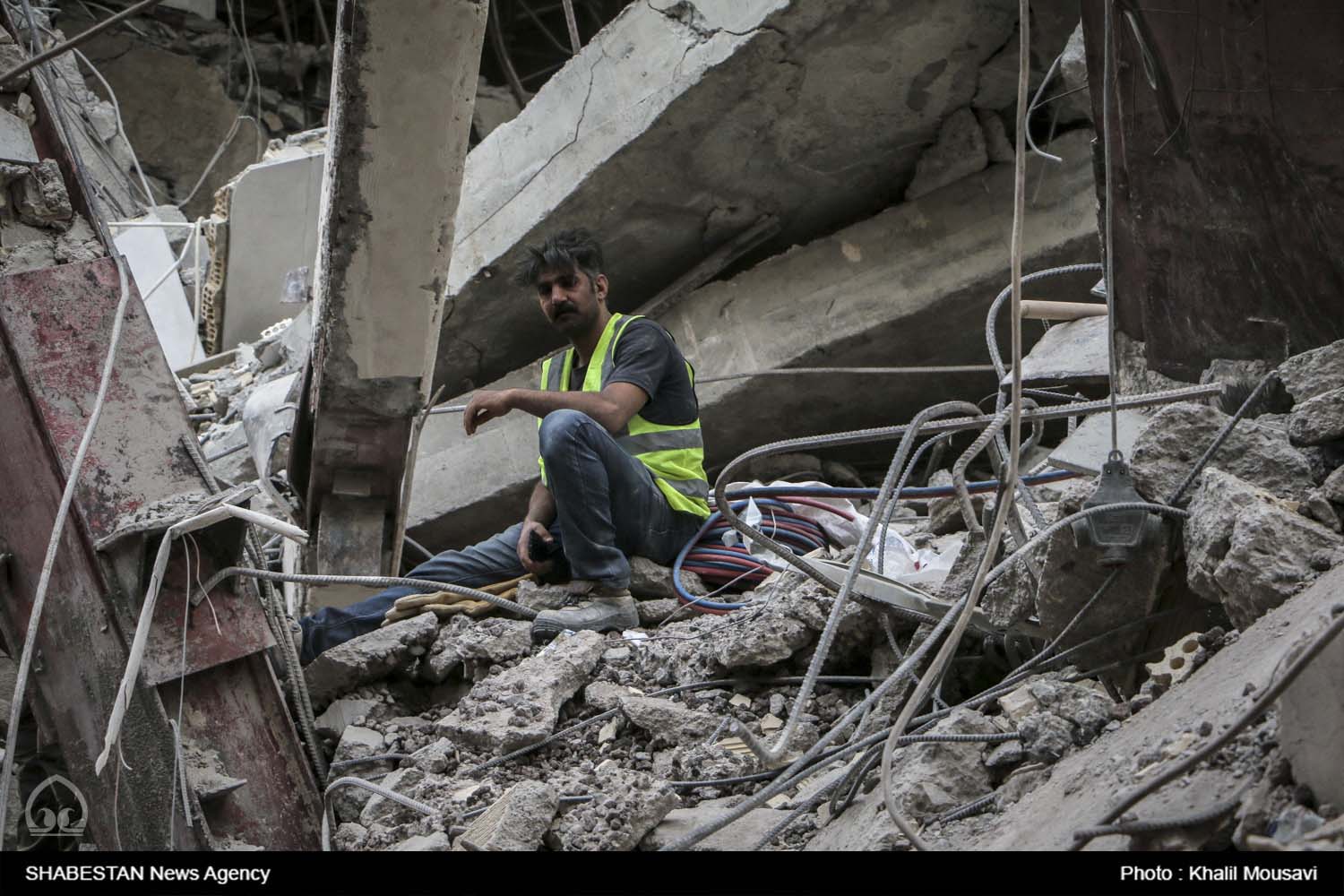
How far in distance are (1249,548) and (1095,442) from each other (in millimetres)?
1039

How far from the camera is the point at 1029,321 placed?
6129 millimetres

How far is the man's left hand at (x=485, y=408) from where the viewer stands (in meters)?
4.17

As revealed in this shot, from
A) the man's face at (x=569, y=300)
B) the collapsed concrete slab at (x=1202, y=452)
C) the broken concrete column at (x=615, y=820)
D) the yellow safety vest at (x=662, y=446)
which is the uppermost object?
the man's face at (x=569, y=300)

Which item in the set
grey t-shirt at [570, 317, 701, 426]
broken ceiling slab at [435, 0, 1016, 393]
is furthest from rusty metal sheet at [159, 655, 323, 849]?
broken ceiling slab at [435, 0, 1016, 393]

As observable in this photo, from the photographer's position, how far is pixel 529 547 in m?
4.61

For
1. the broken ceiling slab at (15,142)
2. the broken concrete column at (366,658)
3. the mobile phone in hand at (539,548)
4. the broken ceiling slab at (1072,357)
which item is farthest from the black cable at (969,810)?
the broken ceiling slab at (15,142)

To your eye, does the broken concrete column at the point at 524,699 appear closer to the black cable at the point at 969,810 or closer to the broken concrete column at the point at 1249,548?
the black cable at the point at 969,810

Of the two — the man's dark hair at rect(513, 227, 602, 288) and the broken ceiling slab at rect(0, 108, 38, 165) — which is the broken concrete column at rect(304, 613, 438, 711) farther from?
the broken ceiling slab at rect(0, 108, 38, 165)

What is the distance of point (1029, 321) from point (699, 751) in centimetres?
347

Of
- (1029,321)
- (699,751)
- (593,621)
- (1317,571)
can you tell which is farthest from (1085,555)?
(1029,321)

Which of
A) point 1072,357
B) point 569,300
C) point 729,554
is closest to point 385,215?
point 569,300

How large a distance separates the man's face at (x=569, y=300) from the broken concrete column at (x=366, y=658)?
1.12 metres

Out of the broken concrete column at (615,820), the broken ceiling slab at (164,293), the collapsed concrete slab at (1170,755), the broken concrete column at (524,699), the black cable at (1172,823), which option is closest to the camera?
the black cable at (1172,823)
